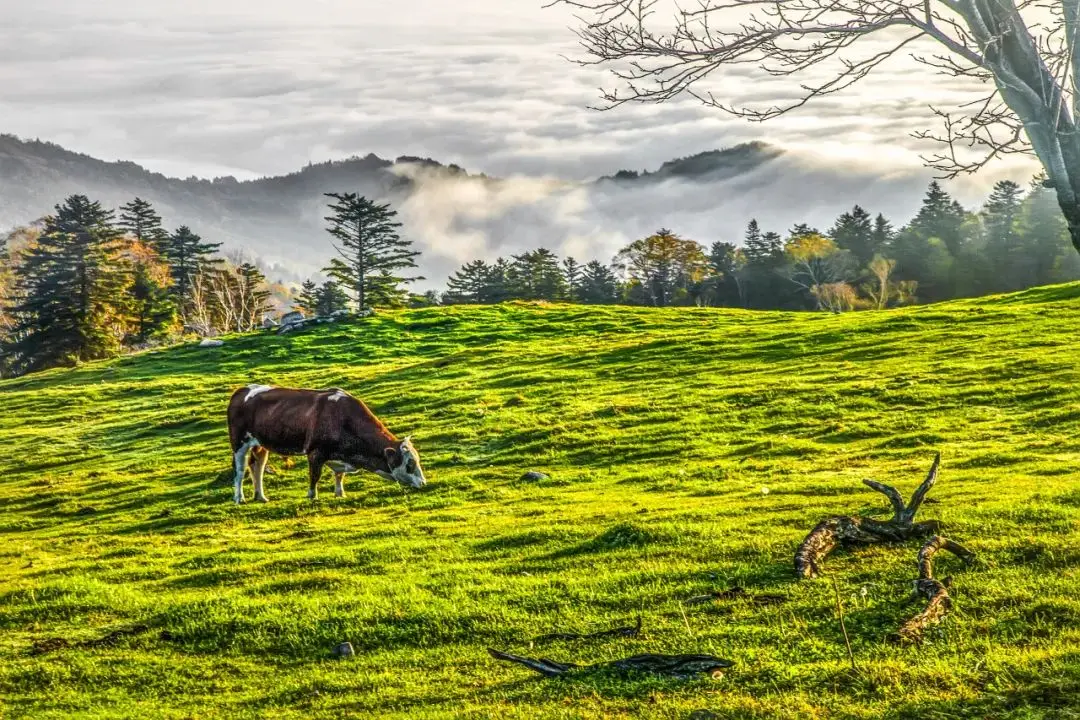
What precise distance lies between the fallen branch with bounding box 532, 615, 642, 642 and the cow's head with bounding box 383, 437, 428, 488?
38.3 feet

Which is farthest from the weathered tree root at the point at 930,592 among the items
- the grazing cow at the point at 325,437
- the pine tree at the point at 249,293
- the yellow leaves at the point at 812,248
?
the yellow leaves at the point at 812,248

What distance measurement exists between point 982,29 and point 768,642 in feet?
19.7

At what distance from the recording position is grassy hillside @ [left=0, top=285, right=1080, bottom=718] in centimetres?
835

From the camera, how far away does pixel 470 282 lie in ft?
395

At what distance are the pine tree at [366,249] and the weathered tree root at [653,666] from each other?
253ft

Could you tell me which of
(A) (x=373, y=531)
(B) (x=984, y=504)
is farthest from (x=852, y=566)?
(A) (x=373, y=531)

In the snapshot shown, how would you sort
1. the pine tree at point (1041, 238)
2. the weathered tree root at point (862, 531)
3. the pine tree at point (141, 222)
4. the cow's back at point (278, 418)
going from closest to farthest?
the weathered tree root at point (862, 531), the cow's back at point (278, 418), the pine tree at point (1041, 238), the pine tree at point (141, 222)

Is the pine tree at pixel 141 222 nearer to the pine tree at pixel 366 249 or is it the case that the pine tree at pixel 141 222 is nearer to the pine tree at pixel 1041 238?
the pine tree at pixel 366 249

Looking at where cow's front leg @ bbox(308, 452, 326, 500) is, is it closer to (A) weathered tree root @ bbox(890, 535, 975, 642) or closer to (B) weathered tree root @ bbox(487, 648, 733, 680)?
(B) weathered tree root @ bbox(487, 648, 733, 680)

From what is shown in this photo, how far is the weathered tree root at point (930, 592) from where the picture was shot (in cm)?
855

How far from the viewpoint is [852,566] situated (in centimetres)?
1096

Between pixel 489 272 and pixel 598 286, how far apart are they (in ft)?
51.1

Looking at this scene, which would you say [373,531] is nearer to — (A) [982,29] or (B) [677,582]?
(B) [677,582]

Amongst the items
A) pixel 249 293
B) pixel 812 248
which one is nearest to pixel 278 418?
pixel 249 293
